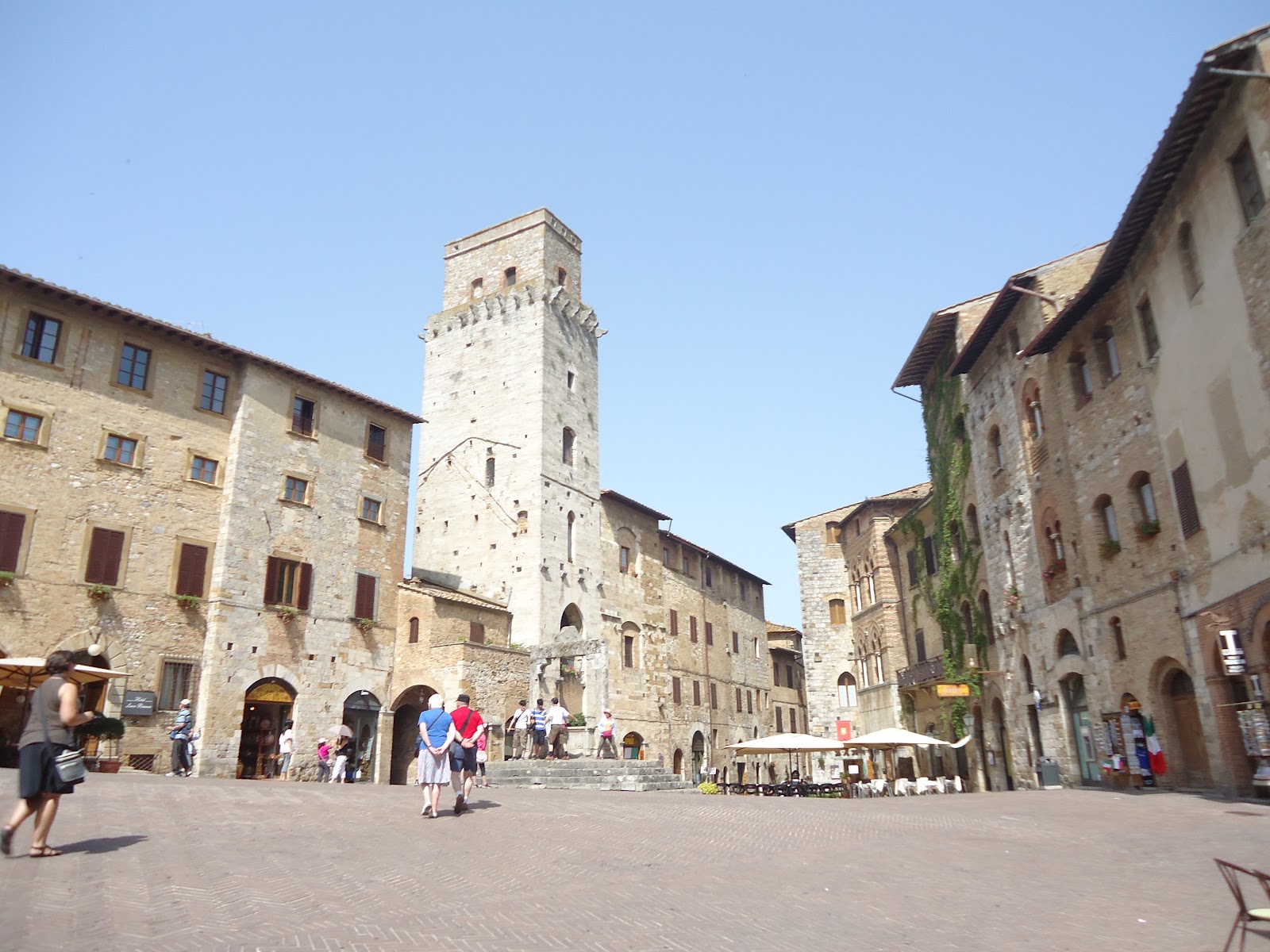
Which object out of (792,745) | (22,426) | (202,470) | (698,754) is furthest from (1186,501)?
(698,754)

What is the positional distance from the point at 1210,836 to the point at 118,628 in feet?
78.1

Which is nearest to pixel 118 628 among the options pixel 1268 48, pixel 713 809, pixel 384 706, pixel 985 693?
pixel 384 706

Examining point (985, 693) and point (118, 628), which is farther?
point (985, 693)

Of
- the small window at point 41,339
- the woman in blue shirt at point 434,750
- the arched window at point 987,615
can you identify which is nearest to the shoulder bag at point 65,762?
the woman in blue shirt at point 434,750

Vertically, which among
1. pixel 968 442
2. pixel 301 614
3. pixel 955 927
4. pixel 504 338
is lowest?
A: pixel 955 927

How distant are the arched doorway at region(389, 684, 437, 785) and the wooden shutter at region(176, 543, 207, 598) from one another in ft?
25.3

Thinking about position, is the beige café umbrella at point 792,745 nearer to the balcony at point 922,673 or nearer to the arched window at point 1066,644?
the balcony at point 922,673

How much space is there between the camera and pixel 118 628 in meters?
24.0

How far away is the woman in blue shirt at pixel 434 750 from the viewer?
43.4 feet

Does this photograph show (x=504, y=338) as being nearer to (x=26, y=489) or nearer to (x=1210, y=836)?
(x=26, y=489)

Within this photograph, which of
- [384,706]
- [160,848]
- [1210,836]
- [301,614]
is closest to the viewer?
[160,848]

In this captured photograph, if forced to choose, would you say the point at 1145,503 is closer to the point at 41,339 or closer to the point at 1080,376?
the point at 1080,376

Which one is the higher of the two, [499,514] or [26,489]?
[499,514]

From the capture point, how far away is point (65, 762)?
835 cm
